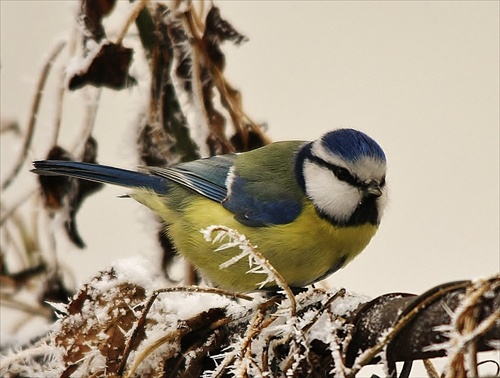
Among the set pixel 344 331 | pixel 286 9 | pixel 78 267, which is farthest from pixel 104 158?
pixel 344 331

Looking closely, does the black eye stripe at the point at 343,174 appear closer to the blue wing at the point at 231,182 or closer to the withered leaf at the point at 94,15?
the blue wing at the point at 231,182

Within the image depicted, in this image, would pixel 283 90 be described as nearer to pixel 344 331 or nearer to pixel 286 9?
pixel 286 9

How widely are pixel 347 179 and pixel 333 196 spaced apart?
5cm

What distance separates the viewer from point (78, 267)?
2.55 meters

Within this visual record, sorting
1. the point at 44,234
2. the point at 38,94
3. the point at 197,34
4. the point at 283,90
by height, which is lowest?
the point at 44,234

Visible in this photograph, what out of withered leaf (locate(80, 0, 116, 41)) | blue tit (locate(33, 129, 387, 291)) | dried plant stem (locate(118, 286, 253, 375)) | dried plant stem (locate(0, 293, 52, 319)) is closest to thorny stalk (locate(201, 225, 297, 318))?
dried plant stem (locate(118, 286, 253, 375))

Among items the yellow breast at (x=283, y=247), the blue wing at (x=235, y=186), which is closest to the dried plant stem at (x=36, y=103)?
the blue wing at (x=235, y=186)

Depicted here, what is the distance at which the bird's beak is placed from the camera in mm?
A: 1662

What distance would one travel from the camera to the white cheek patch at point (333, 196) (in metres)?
1.70

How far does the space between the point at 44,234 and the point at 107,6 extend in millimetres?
557

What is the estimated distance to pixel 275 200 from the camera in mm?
1780

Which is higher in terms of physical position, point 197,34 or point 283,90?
point 283,90

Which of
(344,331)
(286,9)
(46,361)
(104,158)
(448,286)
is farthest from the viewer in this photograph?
(286,9)

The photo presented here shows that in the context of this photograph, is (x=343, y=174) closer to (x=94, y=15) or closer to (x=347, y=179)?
(x=347, y=179)
